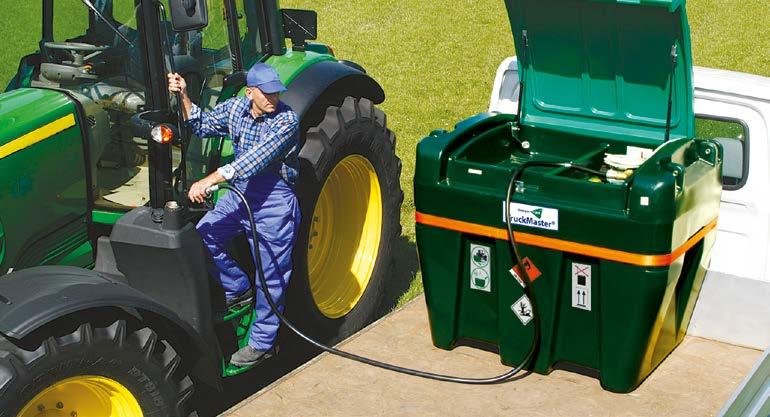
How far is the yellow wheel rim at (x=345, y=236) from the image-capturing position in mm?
6215

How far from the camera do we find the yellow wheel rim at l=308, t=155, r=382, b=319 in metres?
6.21

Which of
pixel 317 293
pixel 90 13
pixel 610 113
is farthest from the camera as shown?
pixel 317 293

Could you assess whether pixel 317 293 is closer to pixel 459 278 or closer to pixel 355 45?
pixel 459 278

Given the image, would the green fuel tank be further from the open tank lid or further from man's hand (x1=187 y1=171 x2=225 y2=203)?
man's hand (x1=187 y1=171 x2=225 y2=203)

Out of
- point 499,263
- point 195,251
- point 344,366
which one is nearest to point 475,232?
point 499,263

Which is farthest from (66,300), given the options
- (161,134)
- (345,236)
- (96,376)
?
(345,236)

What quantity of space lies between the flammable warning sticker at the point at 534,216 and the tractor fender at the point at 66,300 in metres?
1.41

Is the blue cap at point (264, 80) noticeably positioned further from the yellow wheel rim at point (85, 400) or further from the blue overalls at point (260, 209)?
the yellow wheel rim at point (85, 400)

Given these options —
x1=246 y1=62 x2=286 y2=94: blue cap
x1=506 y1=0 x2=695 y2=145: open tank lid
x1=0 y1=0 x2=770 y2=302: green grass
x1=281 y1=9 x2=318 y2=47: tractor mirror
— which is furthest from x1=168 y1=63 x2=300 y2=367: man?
x1=0 y1=0 x2=770 y2=302: green grass

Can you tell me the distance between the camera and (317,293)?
6.19m

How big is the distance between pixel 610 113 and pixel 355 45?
30.0ft

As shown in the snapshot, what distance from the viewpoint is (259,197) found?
5.36 meters

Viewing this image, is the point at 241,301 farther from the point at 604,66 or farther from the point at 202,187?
the point at 604,66

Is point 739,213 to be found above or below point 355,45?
above
